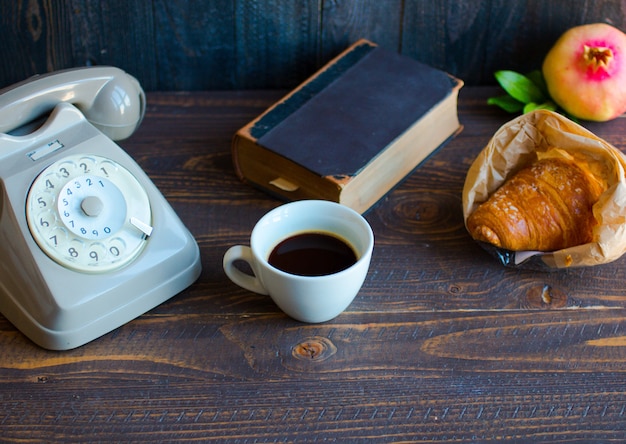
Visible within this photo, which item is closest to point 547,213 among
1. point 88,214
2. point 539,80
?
point 539,80

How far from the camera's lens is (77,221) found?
2.46 feet

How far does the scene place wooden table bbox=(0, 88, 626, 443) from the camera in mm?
701

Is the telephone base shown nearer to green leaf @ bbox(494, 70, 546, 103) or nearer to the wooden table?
the wooden table

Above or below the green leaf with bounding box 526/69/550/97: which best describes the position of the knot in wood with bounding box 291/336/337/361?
below

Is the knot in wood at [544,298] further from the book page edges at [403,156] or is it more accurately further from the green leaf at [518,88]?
the green leaf at [518,88]

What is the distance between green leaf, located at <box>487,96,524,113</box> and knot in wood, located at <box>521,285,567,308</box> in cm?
31

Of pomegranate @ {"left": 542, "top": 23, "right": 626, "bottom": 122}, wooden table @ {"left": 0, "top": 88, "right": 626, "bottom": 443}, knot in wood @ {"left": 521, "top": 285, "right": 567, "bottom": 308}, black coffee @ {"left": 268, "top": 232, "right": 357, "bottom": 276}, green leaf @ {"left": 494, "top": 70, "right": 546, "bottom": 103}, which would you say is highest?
pomegranate @ {"left": 542, "top": 23, "right": 626, "bottom": 122}

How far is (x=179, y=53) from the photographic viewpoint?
3.53ft

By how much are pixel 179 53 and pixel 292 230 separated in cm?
40

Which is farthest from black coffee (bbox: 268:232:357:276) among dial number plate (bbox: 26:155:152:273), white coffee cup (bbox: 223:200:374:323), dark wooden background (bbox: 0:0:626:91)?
dark wooden background (bbox: 0:0:626:91)

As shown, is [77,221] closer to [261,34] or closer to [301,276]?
[301,276]

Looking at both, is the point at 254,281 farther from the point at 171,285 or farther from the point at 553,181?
the point at 553,181

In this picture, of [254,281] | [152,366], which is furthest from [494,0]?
[152,366]

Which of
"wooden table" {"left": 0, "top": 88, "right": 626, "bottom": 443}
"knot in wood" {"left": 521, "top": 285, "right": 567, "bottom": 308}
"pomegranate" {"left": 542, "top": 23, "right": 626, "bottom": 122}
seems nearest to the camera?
"wooden table" {"left": 0, "top": 88, "right": 626, "bottom": 443}
